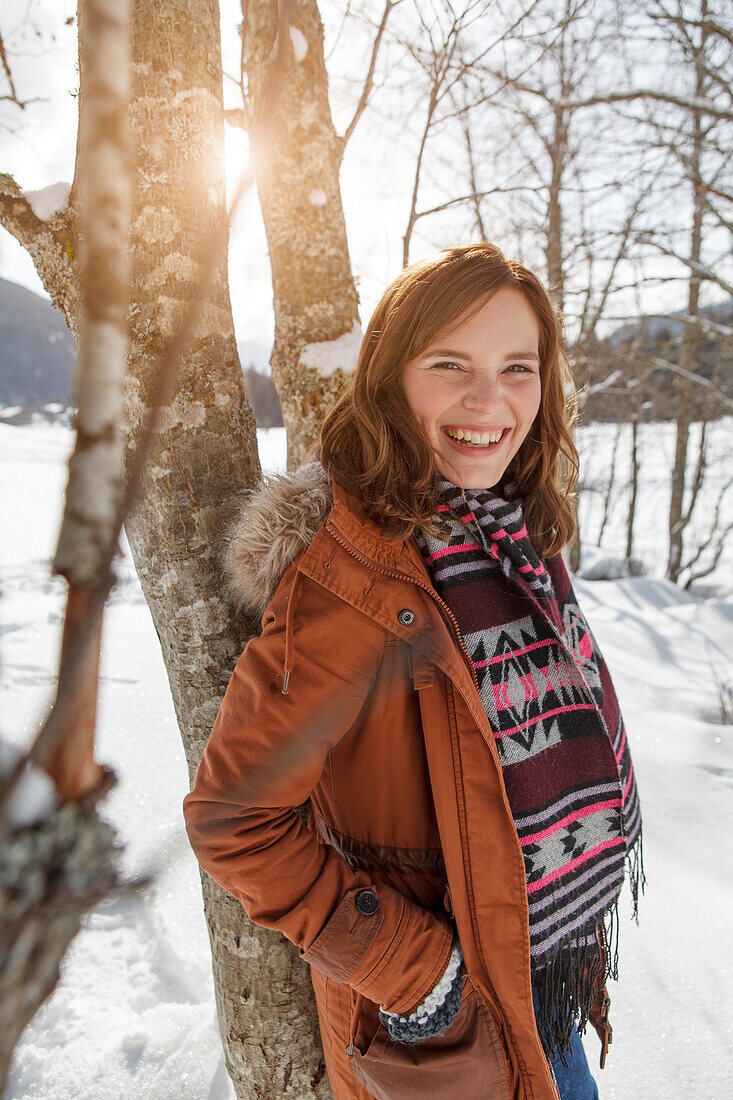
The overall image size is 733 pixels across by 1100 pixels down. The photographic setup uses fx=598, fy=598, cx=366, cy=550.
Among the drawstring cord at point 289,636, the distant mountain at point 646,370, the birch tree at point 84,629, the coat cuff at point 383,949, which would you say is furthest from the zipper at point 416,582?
the distant mountain at point 646,370

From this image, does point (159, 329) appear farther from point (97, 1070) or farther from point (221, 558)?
point (97, 1070)

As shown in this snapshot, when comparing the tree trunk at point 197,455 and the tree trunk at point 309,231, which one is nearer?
the tree trunk at point 197,455

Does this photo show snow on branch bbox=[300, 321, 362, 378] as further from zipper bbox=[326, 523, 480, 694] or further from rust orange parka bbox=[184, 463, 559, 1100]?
zipper bbox=[326, 523, 480, 694]

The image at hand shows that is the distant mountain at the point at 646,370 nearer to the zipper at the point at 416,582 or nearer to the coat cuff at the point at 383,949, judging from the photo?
the zipper at the point at 416,582

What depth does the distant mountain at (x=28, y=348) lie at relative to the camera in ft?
1.62

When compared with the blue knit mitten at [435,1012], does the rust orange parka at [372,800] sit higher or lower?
higher

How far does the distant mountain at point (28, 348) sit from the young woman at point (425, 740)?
20.8 inches

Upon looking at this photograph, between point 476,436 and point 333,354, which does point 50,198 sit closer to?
point 476,436

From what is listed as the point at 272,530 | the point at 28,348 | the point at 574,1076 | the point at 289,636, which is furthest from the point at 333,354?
the point at 574,1076

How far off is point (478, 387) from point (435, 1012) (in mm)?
1141

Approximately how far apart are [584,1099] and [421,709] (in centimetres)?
102

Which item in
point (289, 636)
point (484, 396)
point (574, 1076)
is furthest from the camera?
point (574, 1076)

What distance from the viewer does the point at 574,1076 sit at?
4.25ft

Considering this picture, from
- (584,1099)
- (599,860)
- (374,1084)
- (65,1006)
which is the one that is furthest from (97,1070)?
(599,860)
